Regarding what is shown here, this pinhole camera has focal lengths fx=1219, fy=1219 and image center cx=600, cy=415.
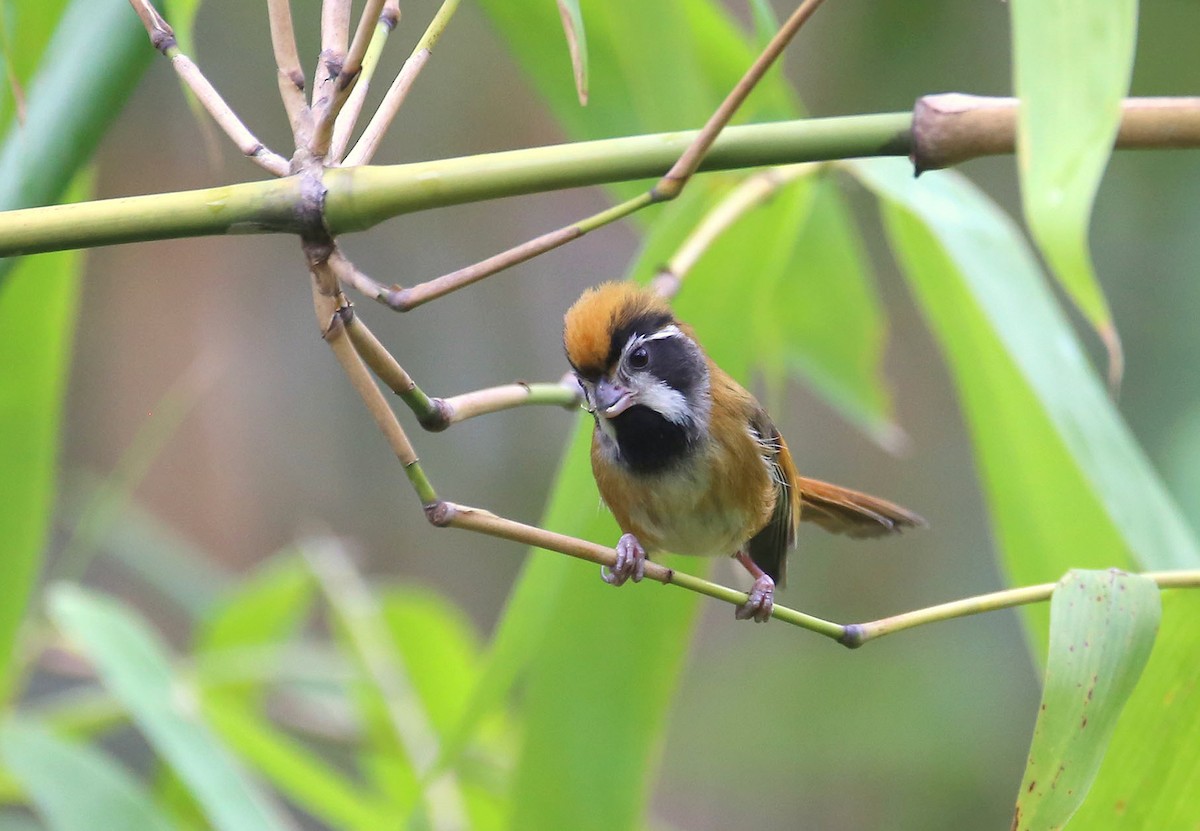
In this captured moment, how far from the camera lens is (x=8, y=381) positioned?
59.1 inches

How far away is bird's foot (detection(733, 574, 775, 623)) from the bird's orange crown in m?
0.32

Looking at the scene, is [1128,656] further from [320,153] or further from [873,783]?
[873,783]

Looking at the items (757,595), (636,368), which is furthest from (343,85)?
(757,595)

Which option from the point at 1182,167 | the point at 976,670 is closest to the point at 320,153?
the point at 1182,167

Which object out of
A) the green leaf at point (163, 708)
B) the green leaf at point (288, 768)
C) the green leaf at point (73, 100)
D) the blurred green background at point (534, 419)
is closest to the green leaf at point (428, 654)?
the green leaf at point (288, 768)

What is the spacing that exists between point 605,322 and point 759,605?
0.36 meters

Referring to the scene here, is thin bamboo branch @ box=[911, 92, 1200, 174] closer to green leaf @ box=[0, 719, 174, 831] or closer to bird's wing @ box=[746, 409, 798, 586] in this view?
bird's wing @ box=[746, 409, 798, 586]

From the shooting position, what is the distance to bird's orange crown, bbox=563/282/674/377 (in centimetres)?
138

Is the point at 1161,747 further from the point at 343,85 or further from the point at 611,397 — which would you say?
the point at 343,85

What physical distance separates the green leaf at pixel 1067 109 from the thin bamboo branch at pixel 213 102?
1.57ft

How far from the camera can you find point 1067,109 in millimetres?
740

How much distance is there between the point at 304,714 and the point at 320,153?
2510 millimetres

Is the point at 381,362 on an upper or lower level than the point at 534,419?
lower

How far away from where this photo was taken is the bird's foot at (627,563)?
1281 millimetres
